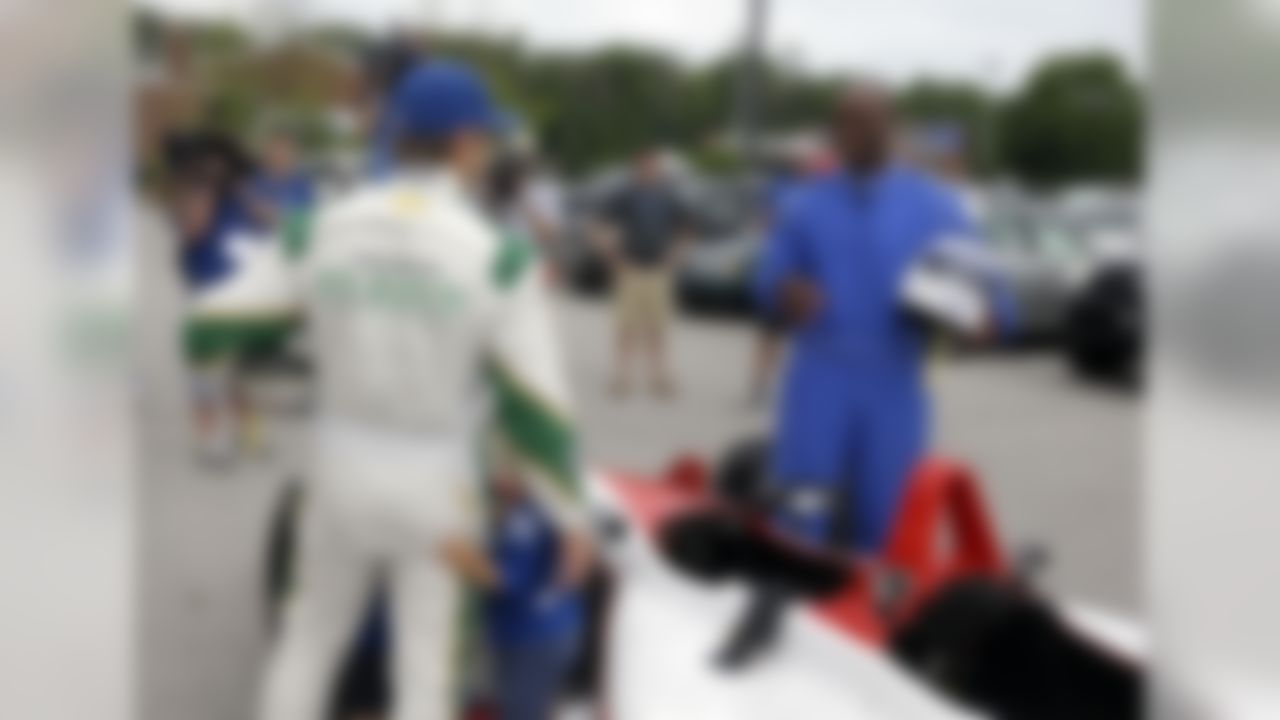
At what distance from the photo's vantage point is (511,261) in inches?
67.1

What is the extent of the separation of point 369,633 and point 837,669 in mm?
651

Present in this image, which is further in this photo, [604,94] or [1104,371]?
[1104,371]

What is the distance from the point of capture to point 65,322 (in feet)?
2.45

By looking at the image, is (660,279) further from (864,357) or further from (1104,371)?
(1104,371)

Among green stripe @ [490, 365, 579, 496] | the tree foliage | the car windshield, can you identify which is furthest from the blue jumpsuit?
the car windshield

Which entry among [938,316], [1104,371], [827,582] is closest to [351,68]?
[827,582]

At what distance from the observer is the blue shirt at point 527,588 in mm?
1976

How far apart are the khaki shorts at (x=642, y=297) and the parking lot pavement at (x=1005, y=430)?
142 mm

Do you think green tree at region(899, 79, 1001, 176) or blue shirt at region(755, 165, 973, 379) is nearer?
blue shirt at region(755, 165, 973, 379)

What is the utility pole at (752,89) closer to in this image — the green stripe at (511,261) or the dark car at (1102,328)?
the green stripe at (511,261)

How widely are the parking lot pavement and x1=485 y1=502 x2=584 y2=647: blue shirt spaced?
4.96 ft

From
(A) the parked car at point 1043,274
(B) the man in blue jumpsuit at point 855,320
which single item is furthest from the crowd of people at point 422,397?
(A) the parked car at point 1043,274

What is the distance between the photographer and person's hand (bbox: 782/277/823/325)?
113 inches

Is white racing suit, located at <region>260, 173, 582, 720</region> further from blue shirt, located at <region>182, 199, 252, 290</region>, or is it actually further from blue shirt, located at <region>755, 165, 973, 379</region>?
blue shirt, located at <region>755, 165, 973, 379</region>
